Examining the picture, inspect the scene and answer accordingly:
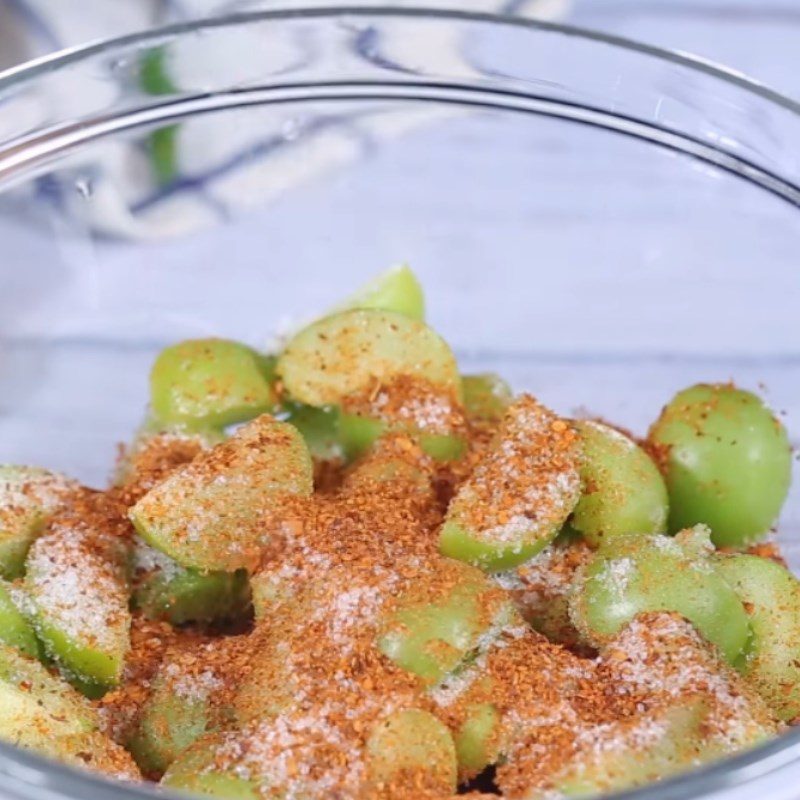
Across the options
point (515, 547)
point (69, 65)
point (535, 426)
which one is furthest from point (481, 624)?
point (69, 65)

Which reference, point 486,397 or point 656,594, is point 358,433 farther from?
point 656,594

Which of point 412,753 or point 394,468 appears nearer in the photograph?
point 412,753

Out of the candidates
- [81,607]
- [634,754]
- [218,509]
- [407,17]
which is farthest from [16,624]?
[407,17]

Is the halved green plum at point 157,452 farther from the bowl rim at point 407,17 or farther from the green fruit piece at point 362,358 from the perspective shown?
the bowl rim at point 407,17

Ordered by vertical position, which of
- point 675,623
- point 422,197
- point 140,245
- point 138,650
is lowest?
point 138,650

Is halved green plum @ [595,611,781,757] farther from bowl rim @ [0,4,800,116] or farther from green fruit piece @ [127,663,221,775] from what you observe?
bowl rim @ [0,4,800,116]

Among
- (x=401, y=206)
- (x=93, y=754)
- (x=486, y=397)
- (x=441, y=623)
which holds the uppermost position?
(x=401, y=206)

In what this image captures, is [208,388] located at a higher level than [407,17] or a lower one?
lower

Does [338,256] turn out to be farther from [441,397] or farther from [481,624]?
[481,624]
